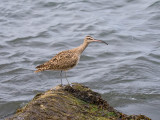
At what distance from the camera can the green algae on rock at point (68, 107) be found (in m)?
5.28

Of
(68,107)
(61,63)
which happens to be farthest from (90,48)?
(68,107)

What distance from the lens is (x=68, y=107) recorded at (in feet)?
18.9

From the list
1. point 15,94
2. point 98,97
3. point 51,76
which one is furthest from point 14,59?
point 98,97

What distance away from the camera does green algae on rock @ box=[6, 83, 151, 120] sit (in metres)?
5.28

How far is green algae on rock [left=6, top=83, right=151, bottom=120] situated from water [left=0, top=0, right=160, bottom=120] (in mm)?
2457

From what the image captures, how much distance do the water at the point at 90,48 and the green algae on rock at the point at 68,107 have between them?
2.46 meters

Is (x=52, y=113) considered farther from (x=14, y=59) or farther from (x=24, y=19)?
(x=24, y=19)

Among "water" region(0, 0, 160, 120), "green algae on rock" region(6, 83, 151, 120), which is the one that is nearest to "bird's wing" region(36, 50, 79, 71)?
"green algae on rock" region(6, 83, 151, 120)

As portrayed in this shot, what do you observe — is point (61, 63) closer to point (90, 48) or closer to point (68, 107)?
point (68, 107)

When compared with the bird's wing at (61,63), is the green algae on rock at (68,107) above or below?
below

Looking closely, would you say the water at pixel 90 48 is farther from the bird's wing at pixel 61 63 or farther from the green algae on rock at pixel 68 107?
the green algae on rock at pixel 68 107

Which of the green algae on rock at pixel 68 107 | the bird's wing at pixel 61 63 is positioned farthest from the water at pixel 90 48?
the green algae on rock at pixel 68 107

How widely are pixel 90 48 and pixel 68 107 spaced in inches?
392

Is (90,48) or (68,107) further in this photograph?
(90,48)
